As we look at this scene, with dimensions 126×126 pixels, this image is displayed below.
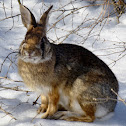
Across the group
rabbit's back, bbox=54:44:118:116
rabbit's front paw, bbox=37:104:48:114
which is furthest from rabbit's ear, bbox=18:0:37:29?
rabbit's front paw, bbox=37:104:48:114

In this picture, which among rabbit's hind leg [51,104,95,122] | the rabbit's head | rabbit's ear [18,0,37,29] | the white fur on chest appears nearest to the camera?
the rabbit's head

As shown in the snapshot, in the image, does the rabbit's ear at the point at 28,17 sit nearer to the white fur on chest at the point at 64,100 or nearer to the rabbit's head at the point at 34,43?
the rabbit's head at the point at 34,43

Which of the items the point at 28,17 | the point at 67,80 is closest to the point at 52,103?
the point at 67,80

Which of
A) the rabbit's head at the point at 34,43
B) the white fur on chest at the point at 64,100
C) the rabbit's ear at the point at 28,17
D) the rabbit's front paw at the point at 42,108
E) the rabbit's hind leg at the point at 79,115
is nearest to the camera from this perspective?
the rabbit's head at the point at 34,43

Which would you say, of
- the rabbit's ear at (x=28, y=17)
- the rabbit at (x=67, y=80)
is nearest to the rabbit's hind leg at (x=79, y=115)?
the rabbit at (x=67, y=80)

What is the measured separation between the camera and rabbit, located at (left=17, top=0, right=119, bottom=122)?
12.3ft

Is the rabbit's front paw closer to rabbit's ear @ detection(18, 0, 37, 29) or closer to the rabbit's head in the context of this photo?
the rabbit's head

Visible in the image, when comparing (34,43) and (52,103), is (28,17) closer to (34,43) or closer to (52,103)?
(34,43)

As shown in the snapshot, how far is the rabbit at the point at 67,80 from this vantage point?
12.3ft

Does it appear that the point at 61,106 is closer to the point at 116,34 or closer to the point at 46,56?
the point at 46,56

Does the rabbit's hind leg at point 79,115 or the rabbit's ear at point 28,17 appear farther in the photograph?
the rabbit's hind leg at point 79,115

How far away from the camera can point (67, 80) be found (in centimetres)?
394

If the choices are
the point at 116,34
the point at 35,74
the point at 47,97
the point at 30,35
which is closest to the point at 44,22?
the point at 30,35

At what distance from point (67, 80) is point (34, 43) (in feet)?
2.41
